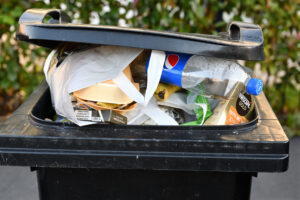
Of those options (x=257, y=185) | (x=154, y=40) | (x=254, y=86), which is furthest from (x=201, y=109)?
(x=257, y=185)

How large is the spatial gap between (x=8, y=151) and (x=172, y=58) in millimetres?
604

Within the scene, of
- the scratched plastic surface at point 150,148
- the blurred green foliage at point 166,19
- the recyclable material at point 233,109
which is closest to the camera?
the scratched plastic surface at point 150,148

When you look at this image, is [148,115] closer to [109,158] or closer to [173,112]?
[173,112]

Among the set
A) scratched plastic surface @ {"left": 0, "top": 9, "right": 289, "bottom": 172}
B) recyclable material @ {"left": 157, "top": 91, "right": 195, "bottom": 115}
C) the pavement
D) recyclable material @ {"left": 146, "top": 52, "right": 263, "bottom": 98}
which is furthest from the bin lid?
the pavement

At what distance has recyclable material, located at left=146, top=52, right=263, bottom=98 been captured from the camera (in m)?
1.24

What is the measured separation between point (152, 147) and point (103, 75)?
283mm

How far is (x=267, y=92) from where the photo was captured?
324cm

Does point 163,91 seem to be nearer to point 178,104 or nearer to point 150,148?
point 178,104

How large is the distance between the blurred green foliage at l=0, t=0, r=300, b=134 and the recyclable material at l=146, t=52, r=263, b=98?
1497mm

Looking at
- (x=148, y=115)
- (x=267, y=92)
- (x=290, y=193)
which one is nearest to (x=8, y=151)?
(x=148, y=115)

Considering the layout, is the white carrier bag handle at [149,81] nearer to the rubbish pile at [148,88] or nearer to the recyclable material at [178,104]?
the rubbish pile at [148,88]

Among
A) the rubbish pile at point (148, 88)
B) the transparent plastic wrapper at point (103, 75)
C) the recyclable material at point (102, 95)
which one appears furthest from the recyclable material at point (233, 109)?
the recyclable material at point (102, 95)

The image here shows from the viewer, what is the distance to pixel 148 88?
1.18 m

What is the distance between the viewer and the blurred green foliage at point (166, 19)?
8.96 ft
